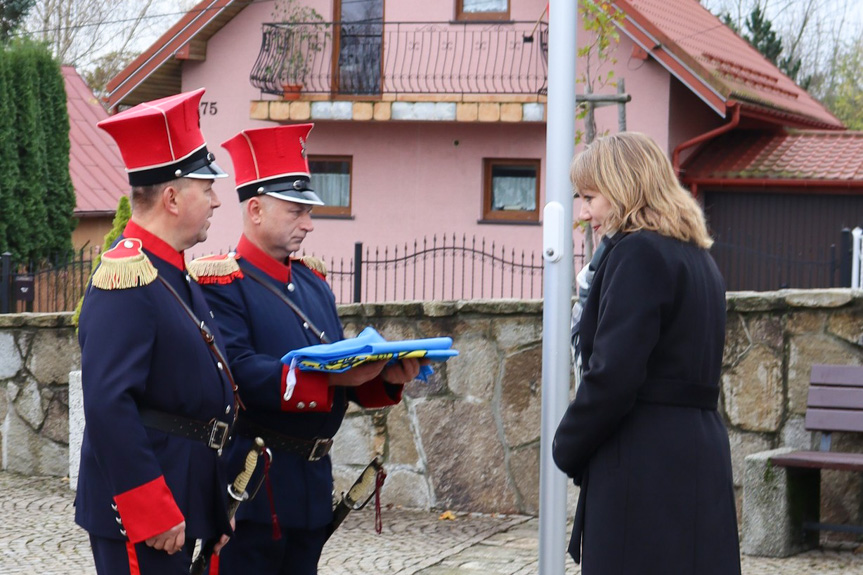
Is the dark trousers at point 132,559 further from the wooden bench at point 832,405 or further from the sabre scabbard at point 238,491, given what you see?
the wooden bench at point 832,405

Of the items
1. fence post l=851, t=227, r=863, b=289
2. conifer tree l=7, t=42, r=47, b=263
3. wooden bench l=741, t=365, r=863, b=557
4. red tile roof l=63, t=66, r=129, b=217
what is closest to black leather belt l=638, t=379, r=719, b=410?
wooden bench l=741, t=365, r=863, b=557

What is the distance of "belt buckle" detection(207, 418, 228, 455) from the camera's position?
140 inches

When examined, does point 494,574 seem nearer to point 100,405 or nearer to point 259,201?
point 259,201

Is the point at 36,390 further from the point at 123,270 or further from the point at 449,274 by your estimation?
the point at 449,274

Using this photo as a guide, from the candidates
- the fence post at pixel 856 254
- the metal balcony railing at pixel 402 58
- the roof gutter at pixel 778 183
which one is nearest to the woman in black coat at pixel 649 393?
the fence post at pixel 856 254

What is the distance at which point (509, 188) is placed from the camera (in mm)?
17938

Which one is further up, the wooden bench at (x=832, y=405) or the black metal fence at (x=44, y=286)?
the black metal fence at (x=44, y=286)

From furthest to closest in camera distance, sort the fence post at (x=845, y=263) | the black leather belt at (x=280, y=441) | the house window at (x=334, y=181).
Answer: the house window at (x=334, y=181)
the fence post at (x=845, y=263)
the black leather belt at (x=280, y=441)

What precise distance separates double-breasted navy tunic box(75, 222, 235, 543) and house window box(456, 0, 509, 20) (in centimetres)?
1472

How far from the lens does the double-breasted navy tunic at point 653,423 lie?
3385 mm

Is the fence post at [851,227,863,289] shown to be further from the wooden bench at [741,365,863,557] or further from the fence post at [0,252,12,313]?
the fence post at [0,252,12,313]

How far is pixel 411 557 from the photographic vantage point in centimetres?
632

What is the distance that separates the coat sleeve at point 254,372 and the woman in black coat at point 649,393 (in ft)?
2.66

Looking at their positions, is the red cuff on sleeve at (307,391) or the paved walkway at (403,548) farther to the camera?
the paved walkway at (403,548)
